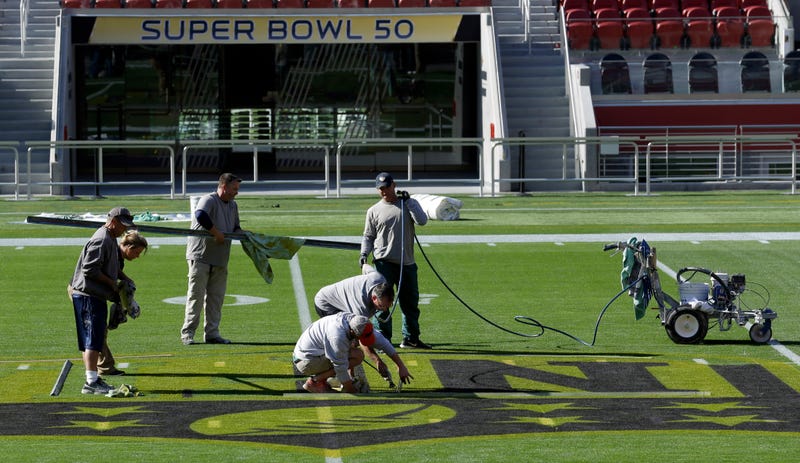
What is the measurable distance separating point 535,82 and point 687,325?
23.1 meters

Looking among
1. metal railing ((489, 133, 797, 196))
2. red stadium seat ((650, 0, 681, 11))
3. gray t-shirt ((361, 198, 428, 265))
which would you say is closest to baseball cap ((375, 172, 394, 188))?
gray t-shirt ((361, 198, 428, 265))

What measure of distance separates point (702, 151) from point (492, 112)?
16.2 feet

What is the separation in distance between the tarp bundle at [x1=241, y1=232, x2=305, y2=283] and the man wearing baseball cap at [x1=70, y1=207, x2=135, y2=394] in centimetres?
238

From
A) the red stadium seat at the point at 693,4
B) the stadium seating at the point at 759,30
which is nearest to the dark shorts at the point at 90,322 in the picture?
the stadium seating at the point at 759,30

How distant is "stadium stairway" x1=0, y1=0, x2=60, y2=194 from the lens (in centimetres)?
3431

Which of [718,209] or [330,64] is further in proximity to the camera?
[330,64]

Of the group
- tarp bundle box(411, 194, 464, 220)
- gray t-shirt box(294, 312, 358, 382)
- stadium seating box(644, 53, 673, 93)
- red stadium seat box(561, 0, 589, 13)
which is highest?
red stadium seat box(561, 0, 589, 13)

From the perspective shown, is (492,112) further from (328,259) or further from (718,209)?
(328,259)

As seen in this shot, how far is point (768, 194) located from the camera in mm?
32469

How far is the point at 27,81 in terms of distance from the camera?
1441 inches

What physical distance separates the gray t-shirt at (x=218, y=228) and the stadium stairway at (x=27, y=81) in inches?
777

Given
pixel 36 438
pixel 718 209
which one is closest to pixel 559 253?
pixel 718 209

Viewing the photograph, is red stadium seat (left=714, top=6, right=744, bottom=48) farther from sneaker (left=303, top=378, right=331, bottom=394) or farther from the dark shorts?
the dark shorts

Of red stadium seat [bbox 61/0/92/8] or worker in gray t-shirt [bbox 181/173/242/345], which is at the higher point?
red stadium seat [bbox 61/0/92/8]
